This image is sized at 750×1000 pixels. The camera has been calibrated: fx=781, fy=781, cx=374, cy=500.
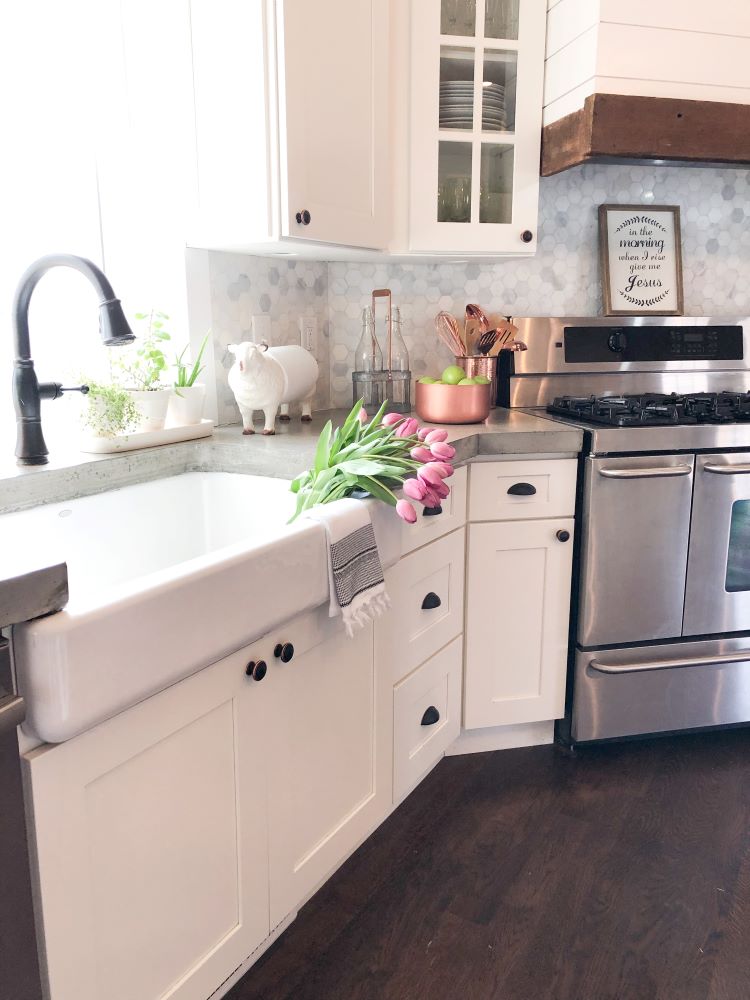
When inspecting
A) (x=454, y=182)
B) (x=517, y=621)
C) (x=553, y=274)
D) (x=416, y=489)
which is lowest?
(x=517, y=621)

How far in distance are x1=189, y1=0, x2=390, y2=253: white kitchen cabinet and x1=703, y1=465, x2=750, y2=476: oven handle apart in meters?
1.14

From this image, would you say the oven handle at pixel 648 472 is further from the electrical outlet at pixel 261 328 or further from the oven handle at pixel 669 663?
the electrical outlet at pixel 261 328

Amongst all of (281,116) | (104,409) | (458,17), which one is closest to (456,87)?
(458,17)

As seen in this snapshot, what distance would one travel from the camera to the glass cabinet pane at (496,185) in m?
2.29

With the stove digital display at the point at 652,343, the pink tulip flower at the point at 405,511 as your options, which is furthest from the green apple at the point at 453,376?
the pink tulip flower at the point at 405,511

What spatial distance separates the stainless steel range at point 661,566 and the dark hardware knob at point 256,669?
3.86ft

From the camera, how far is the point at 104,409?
168 centimetres

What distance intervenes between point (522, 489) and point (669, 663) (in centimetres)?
68

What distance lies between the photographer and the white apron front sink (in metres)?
0.84

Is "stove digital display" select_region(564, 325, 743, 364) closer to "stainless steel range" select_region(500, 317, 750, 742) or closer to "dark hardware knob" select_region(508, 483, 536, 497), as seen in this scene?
"stainless steel range" select_region(500, 317, 750, 742)

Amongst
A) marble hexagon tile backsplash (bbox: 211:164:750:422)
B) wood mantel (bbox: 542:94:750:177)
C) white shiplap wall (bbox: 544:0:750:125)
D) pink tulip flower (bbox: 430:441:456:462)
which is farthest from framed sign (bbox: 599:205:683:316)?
pink tulip flower (bbox: 430:441:456:462)

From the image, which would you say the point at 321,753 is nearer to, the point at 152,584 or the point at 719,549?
the point at 152,584

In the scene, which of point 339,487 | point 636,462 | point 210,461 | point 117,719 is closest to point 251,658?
point 117,719

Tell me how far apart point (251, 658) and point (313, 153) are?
1.21 metres
